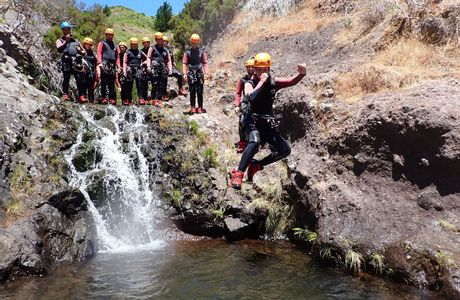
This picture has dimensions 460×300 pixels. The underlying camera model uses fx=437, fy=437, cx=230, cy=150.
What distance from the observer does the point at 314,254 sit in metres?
8.15

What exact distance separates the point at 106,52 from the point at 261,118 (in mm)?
7010

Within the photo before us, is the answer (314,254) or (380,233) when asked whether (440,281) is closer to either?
(380,233)

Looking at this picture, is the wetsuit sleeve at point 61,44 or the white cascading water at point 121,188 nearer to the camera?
the white cascading water at point 121,188

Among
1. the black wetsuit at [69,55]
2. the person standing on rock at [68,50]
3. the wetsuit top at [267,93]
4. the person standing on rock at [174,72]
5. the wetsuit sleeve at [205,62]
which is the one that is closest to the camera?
the wetsuit top at [267,93]

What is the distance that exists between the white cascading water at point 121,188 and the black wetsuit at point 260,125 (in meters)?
3.57

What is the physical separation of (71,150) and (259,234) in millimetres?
4808

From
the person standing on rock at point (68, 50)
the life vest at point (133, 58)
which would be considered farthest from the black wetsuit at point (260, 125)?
the person standing on rock at point (68, 50)

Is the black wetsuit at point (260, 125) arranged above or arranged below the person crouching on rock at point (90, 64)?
below

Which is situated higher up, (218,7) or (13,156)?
(218,7)

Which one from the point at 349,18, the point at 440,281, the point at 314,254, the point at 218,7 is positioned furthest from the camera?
the point at 218,7

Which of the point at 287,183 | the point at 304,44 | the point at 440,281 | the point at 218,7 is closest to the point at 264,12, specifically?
the point at 218,7

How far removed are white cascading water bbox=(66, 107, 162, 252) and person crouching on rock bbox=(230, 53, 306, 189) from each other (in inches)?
135

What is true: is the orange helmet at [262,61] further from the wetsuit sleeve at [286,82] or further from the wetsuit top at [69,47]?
the wetsuit top at [69,47]

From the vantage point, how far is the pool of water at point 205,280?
638 cm
